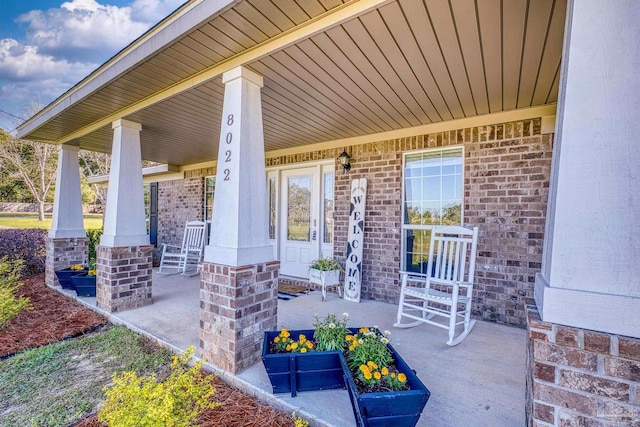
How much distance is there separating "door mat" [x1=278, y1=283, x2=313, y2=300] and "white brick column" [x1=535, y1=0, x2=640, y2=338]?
3.51m

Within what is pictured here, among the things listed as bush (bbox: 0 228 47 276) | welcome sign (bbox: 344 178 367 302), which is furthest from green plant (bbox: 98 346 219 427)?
bush (bbox: 0 228 47 276)

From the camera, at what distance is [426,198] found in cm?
385

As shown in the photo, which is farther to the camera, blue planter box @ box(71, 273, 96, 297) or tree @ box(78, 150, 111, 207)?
tree @ box(78, 150, 111, 207)

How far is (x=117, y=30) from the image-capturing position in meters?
10.1

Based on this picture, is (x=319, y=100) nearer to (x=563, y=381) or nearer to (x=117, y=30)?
(x=563, y=381)

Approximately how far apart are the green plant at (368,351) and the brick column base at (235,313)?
77 cm

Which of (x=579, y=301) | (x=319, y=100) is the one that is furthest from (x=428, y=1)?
(x=579, y=301)

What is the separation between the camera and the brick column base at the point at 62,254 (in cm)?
467

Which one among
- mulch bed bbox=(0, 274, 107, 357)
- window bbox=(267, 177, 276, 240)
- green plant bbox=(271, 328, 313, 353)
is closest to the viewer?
green plant bbox=(271, 328, 313, 353)

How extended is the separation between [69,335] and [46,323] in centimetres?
62

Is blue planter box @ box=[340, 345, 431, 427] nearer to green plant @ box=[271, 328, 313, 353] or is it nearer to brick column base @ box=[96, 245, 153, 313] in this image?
green plant @ box=[271, 328, 313, 353]

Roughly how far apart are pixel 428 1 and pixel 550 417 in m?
2.07

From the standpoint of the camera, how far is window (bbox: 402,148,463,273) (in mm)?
3660

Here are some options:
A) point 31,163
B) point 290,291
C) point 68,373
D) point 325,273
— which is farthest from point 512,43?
point 31,163
